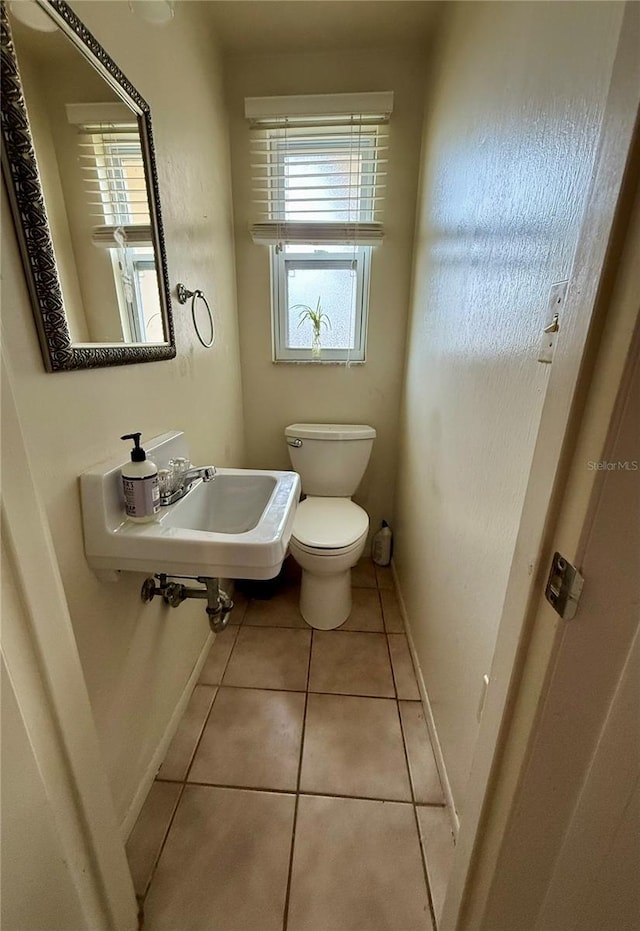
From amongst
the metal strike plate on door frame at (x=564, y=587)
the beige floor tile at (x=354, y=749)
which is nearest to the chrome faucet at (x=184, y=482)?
the metal strike plate on door frame at (x=564, y=587)

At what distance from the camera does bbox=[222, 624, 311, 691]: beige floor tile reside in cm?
140

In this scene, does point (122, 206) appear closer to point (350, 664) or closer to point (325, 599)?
point (325, 599)

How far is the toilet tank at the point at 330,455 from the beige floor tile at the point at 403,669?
0.73m

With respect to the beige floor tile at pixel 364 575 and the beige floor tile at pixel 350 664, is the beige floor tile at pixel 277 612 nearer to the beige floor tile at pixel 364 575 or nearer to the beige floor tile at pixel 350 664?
the beige floor tile at pixel 350 664

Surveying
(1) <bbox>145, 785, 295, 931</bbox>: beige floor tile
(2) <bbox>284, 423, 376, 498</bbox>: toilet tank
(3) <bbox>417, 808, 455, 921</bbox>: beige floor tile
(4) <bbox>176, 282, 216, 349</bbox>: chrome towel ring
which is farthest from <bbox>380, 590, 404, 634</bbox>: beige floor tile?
(4) <bbox>176, 282, 216, 349</bbox>: chrome towel ring

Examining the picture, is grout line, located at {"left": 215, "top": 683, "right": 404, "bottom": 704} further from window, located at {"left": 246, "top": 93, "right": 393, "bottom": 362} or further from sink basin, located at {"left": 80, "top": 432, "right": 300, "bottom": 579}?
window, located at {"left": 246, "top": 93, "right": 393, "bottom": 362}

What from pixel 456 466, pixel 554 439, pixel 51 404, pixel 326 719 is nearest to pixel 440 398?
pixel 456 466

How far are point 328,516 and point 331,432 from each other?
1.38 feet

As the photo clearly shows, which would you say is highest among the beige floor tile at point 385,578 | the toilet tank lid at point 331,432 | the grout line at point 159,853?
the toilet tank lid at point 331,432

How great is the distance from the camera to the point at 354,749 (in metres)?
1.17

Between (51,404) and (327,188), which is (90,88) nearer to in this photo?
(51,404)

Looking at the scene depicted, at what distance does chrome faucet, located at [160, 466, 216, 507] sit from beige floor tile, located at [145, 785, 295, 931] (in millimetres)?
881

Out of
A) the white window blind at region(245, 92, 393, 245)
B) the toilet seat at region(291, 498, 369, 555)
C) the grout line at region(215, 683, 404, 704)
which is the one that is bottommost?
the grout line at region(215, 683, 404, 704)

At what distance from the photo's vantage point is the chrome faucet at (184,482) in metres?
0.96
